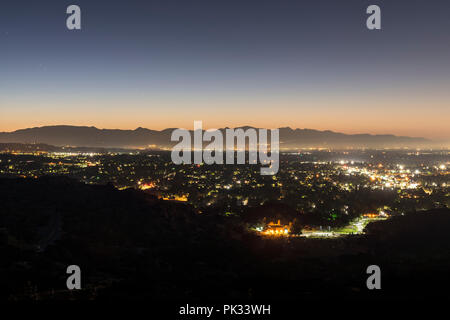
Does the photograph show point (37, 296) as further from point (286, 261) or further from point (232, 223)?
point (232, 223)

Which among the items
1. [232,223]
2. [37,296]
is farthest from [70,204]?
[37,296]

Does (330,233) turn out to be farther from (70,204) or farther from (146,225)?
(70,204)

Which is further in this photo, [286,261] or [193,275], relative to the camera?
[286,261]

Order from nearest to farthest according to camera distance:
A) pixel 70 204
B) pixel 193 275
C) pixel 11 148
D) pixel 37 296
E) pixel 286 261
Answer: pixel 37 296, pixel 193 275, pixel 286 261, pixel 70 204, pixel 11 148

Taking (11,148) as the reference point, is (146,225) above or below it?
below

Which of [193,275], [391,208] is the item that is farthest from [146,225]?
[391,208]

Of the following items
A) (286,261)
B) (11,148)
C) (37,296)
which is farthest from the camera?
(11,148)
